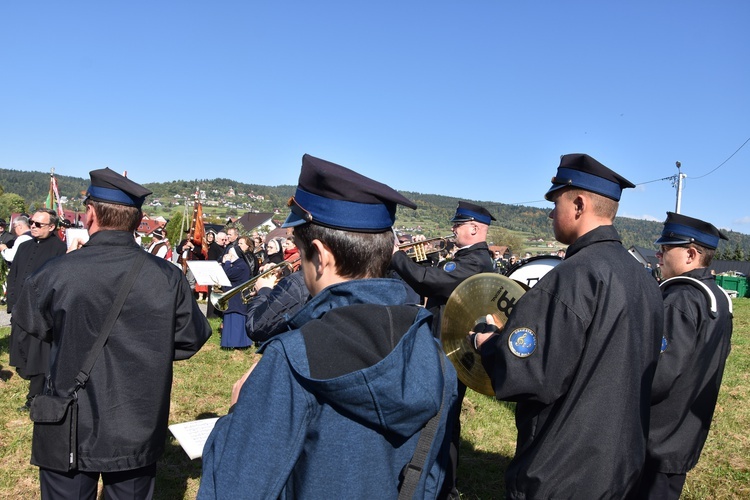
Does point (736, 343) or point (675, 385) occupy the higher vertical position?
point (675, 385)

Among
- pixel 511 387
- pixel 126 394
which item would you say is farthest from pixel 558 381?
pixel 126 394

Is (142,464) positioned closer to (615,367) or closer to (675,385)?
(615,367)

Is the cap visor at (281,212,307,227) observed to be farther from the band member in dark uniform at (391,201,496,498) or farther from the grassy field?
the grassy field

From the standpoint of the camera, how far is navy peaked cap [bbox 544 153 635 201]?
8.89ft

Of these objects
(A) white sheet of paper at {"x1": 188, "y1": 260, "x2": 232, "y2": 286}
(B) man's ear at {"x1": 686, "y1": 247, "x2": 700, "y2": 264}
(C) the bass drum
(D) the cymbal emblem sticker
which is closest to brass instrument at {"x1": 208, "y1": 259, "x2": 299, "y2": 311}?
(C) the bass drum

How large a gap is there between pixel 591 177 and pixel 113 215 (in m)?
2.50

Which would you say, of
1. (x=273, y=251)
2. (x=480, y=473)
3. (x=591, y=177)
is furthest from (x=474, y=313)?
(x=273, y=251)

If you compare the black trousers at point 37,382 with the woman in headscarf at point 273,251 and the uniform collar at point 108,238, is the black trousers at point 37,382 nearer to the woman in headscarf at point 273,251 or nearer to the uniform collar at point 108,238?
the uniform collar at point 108,238

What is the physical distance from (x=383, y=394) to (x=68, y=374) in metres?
2.22

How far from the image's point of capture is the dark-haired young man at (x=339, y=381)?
52.6 inches

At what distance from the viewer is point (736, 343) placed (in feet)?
38.8

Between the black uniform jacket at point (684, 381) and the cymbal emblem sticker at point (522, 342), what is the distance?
1392 millimetres

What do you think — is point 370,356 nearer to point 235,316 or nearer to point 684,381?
point 684,381

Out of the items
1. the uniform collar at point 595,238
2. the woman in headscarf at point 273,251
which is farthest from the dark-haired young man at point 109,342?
the woman in headscarf at point 273,251
